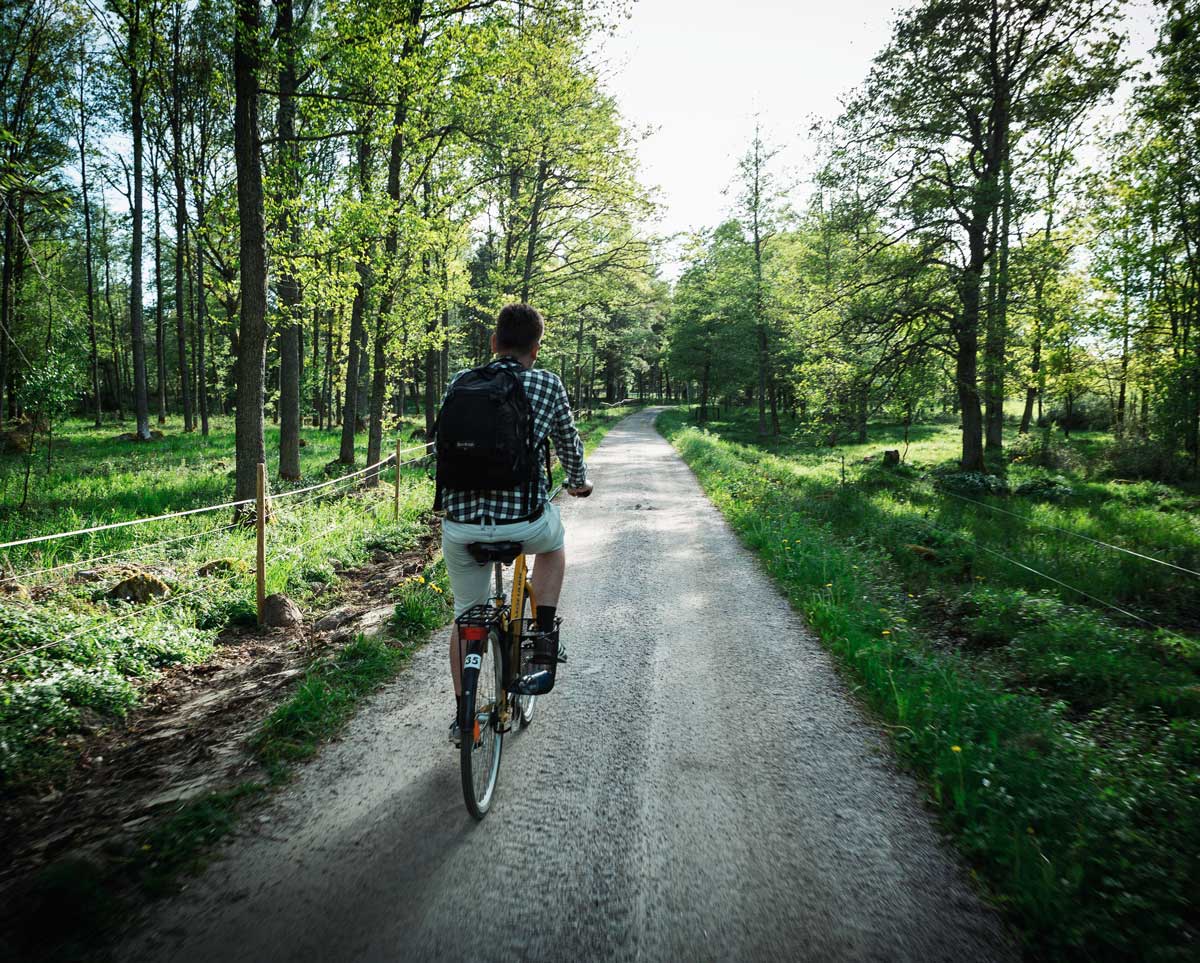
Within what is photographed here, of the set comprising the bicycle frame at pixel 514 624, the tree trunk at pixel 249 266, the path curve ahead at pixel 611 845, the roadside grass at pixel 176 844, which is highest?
the tree trunk at pixel 249 266

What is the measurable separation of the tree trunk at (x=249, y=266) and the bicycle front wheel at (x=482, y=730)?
6.45 metres

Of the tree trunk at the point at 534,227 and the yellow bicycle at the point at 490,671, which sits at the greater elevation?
the tree trunk at the point at 534,227

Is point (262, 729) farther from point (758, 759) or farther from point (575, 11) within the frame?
point (575, 11)

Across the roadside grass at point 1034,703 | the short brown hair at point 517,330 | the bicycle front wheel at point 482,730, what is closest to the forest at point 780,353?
the roadside grass at point 1034,703

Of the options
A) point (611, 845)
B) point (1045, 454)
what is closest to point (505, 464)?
point (611, 845)

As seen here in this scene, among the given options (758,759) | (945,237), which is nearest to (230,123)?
(945,237)

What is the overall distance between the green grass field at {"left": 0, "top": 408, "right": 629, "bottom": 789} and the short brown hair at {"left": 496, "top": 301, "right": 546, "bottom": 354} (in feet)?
11.4

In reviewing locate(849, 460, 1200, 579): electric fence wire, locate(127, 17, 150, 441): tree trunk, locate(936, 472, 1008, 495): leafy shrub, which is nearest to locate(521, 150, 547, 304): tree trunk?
locate(127, 17, 150, 441): tree trunk

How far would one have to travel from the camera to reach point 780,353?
25594 mm

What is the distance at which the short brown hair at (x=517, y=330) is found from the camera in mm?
3086

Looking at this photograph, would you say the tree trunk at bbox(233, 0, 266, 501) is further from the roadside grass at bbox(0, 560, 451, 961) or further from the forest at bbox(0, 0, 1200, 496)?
the roadside grass at bbox(0, 560, 451, 961)

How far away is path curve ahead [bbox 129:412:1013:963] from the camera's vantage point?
2164 millimetres

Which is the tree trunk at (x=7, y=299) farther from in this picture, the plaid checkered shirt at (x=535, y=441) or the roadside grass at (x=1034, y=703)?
the roadside grass at (x=1034, y=703)

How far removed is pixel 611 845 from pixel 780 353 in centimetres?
2538
